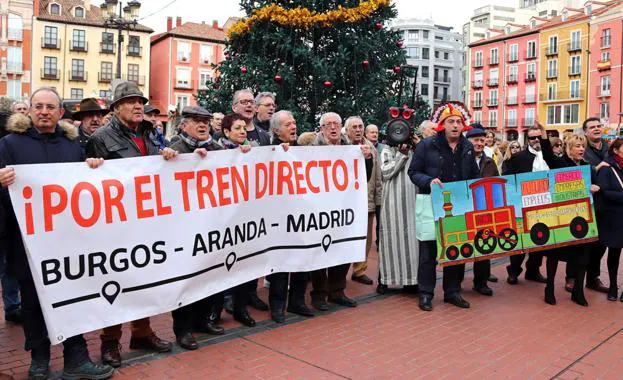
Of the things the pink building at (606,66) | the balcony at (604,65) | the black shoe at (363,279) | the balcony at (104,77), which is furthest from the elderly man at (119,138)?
the balcony at (604,65)

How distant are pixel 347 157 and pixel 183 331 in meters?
2.36

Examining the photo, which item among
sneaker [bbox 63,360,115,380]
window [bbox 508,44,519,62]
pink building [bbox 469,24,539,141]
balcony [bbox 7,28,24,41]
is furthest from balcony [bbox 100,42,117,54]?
sneaker [bbox 63,360,115,380]

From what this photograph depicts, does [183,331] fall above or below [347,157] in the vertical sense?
below

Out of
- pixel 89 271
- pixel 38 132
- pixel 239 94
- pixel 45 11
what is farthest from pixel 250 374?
pixel 45 11

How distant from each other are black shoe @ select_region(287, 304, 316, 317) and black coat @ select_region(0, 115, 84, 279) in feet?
8.45

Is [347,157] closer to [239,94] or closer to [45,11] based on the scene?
[239,94]

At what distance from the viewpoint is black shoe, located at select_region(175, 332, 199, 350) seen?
15.0 feet

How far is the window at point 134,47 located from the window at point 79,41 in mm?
3920

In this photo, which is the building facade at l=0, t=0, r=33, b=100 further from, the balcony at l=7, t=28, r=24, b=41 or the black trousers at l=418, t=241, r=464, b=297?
the black trousers at l=418, t=241, r=464, b=297

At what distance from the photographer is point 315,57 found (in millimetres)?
9469

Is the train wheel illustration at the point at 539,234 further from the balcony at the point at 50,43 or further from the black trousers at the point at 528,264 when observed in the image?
the balcony at the point at 50,43

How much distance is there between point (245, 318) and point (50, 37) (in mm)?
53047

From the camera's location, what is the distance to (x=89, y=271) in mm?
3920

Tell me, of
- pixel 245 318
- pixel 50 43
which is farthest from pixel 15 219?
pixel 50 43
